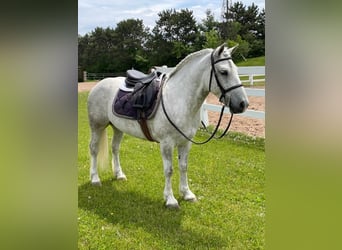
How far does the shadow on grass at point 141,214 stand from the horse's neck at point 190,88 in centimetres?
80

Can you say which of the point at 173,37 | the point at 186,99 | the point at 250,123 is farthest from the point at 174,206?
the point at 173,37

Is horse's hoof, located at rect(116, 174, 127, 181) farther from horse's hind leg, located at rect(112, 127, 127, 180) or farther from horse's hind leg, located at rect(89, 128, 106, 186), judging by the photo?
horse's hind leg, located at rect(89, 128, 106, 186)

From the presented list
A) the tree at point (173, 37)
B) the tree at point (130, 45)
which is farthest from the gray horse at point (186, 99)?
the tree at point (130, 45)

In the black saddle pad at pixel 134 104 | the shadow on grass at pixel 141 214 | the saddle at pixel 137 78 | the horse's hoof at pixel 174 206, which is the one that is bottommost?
the shadow on grass at pixel 141 214

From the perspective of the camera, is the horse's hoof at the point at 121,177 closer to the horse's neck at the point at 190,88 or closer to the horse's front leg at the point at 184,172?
the horse's front leg at the point at 184,172

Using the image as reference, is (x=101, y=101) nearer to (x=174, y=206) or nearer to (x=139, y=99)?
(x=139, y=99)

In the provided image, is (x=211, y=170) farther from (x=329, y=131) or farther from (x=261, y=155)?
(x=329, y=131)

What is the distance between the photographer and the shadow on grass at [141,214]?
2.04 meters

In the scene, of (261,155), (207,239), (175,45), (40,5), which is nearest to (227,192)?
(207,239)

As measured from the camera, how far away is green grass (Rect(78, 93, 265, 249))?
2021mm

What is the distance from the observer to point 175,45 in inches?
393

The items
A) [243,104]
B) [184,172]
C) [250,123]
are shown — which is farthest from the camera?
[250,123]

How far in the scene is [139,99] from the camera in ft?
8.64

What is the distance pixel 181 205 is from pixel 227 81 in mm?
1088
